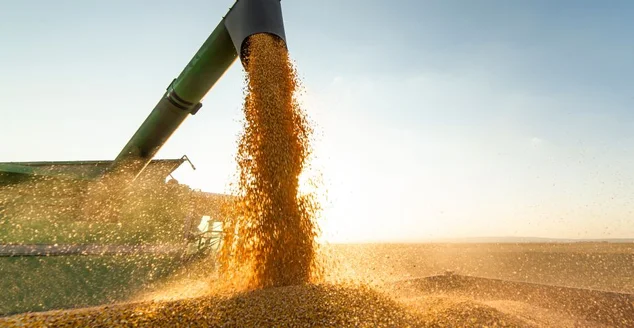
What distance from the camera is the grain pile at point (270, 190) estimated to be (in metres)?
3.29

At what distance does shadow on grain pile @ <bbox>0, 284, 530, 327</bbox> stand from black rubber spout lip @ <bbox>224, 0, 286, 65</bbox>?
3.17 m

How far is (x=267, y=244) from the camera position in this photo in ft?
10.7

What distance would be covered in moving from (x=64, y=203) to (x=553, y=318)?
27.3 ft

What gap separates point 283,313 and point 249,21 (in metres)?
3.64

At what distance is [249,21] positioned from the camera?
12.2 ft

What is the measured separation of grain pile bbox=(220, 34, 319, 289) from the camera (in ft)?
10.8

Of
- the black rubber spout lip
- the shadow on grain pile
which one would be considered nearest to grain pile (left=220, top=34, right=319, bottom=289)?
the black rubber spout lip

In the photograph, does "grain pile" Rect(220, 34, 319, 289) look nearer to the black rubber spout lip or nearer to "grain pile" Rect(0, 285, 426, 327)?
the black rubber spout lip

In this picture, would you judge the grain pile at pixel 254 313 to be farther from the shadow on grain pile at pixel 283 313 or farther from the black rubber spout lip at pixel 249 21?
the black rubber spout lip at pixel 249 21

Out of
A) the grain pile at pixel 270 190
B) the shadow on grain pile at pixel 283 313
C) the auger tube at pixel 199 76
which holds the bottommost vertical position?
the shadow on grain pile at pixel 283 313

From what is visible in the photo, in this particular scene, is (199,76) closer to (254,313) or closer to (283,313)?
(254,313)

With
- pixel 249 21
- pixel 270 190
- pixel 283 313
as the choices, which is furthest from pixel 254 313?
pixel 249 21

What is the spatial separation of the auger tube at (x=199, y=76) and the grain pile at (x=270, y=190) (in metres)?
0.21

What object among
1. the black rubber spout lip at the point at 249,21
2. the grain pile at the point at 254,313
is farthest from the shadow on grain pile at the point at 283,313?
the black rubber spout lip at the point at 249,21
